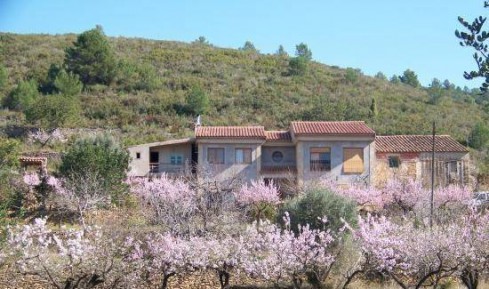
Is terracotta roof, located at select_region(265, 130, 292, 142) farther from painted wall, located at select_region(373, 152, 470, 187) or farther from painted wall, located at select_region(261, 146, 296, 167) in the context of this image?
painted wall, located at select_region(373, 152, 470, 187)

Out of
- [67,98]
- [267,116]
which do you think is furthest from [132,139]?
[267,116]

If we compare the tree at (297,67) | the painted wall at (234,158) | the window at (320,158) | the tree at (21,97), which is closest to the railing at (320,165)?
the window at (320,158)

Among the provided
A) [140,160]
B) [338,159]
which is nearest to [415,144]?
[338,159]

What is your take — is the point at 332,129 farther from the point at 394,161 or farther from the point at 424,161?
the point at 424,161

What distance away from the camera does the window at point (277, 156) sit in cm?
4006

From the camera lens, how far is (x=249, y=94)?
65.3 meters

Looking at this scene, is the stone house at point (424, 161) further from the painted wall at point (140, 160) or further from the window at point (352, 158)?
the painted wall at point (140, 160)

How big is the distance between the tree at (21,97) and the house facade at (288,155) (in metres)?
18.0

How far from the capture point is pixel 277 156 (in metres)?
40.1

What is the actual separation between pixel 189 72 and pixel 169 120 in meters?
20.2

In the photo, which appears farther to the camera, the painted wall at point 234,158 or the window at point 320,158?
the painted wall at point 234,158

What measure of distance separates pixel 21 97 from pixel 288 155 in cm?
2476

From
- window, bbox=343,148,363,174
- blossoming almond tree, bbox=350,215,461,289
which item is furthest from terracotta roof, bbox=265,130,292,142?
blossoming almond tree, bbox=350,215,461,289

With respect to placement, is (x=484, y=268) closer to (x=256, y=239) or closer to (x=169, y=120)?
(x=256, y=239)
